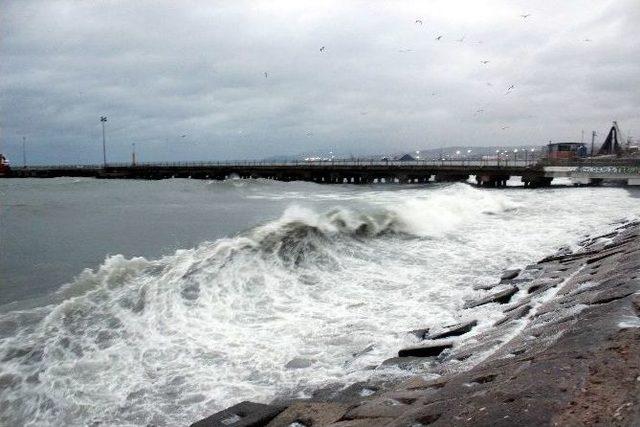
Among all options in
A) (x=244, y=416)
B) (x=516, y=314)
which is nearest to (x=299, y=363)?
(x=244, y=416)

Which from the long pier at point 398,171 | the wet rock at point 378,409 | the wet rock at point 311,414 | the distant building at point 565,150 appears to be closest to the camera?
the wet rock at point 378,409

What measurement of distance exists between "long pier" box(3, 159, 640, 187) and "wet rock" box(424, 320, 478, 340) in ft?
141

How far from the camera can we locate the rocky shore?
3.12m

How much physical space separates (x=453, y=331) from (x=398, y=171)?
47.2 metres

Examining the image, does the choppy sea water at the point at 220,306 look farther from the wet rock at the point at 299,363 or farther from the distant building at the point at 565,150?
the distant building at the point at 565,150

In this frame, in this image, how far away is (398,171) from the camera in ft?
174

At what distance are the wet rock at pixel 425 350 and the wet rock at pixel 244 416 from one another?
203cm

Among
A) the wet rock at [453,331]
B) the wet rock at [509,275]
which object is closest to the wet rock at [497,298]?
the wet rock at [453,331]

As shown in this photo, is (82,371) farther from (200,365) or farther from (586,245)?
(586,245)

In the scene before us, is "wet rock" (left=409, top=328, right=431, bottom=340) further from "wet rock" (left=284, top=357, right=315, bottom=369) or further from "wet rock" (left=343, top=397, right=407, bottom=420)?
"wet rock" (left=343, top=397, right=407, bottom=420)

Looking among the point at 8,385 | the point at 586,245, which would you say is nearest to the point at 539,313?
the point at 8,385

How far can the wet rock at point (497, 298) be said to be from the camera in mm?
8234

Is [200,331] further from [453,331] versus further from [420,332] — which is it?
[453,331]

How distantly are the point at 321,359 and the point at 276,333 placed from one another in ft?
4.68
